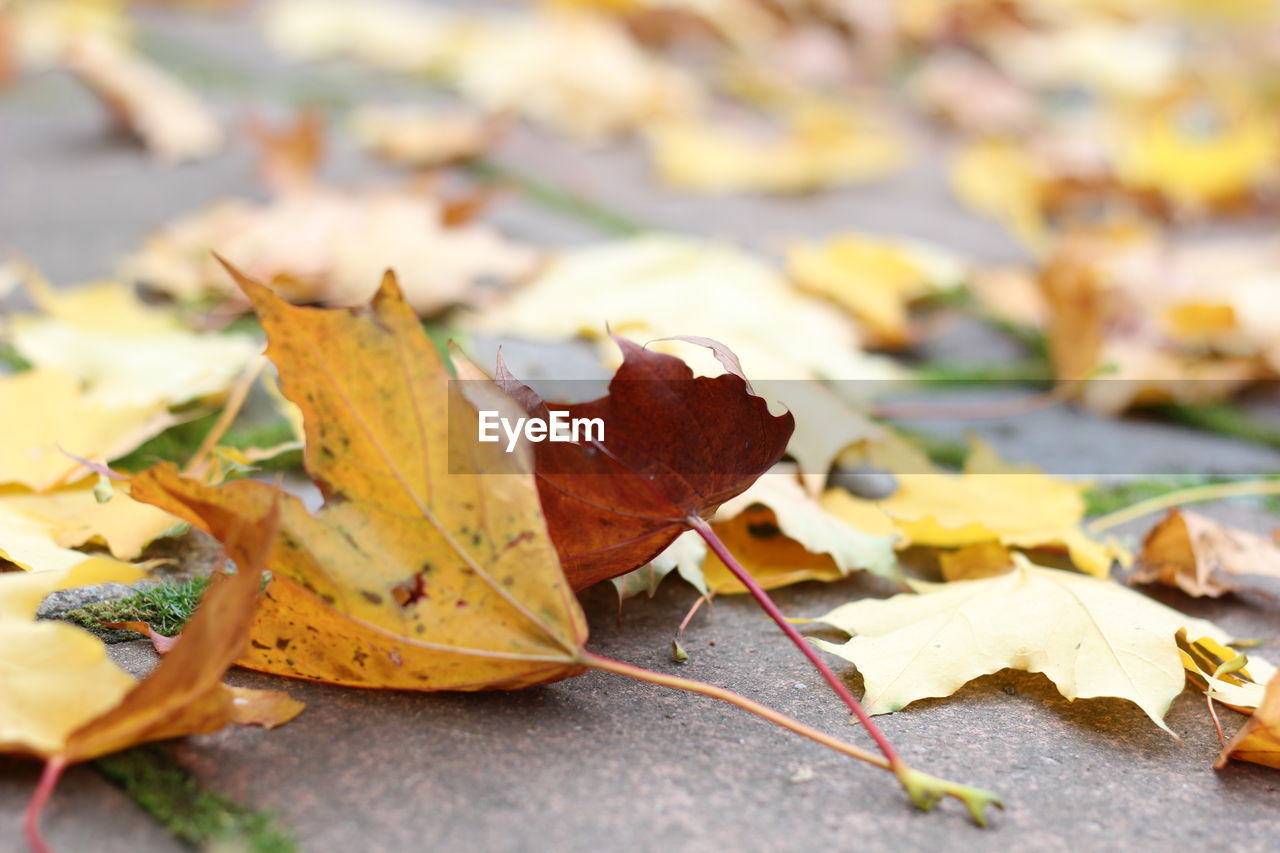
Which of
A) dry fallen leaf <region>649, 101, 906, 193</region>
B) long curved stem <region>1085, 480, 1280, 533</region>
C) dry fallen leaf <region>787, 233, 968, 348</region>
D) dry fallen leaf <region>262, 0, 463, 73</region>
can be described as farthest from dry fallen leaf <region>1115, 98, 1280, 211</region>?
dry fallen leaf <region>262, 0, 463, 73</region>

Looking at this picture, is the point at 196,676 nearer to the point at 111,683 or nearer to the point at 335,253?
the point at 111,683

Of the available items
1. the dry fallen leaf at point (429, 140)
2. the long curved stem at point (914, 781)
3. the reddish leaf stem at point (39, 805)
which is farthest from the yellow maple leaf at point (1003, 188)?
the reddish leaf stem at point (39, 805)

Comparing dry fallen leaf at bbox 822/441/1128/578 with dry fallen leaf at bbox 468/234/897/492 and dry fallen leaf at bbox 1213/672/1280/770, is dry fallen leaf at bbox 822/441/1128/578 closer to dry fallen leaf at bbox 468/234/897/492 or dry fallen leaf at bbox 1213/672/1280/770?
dry fallen leaf at bbox 468/234/897/492

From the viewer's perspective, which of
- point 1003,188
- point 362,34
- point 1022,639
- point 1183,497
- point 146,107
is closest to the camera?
point 1022,639

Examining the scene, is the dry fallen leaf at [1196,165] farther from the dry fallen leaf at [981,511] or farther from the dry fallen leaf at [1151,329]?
the dry fallen leaf at [981,511]

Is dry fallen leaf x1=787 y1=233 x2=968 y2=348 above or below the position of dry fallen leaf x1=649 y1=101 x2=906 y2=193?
below

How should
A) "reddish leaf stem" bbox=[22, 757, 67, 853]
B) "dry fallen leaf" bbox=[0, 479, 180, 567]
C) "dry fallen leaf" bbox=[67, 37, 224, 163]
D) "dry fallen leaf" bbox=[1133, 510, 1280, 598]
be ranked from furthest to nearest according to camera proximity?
"dry fallen leaf" bbox=[67, 37, 224, 163]
"dry fallen leaf" bbox=[1133, 510, 1280, 598]
"dry fallen leaf" bbox=[0, 479, 180, 567]
"reddish leaf stem" bbox=[22, 757, 67, 853]

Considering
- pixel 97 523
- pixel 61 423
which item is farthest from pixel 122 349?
pixel 97 523
